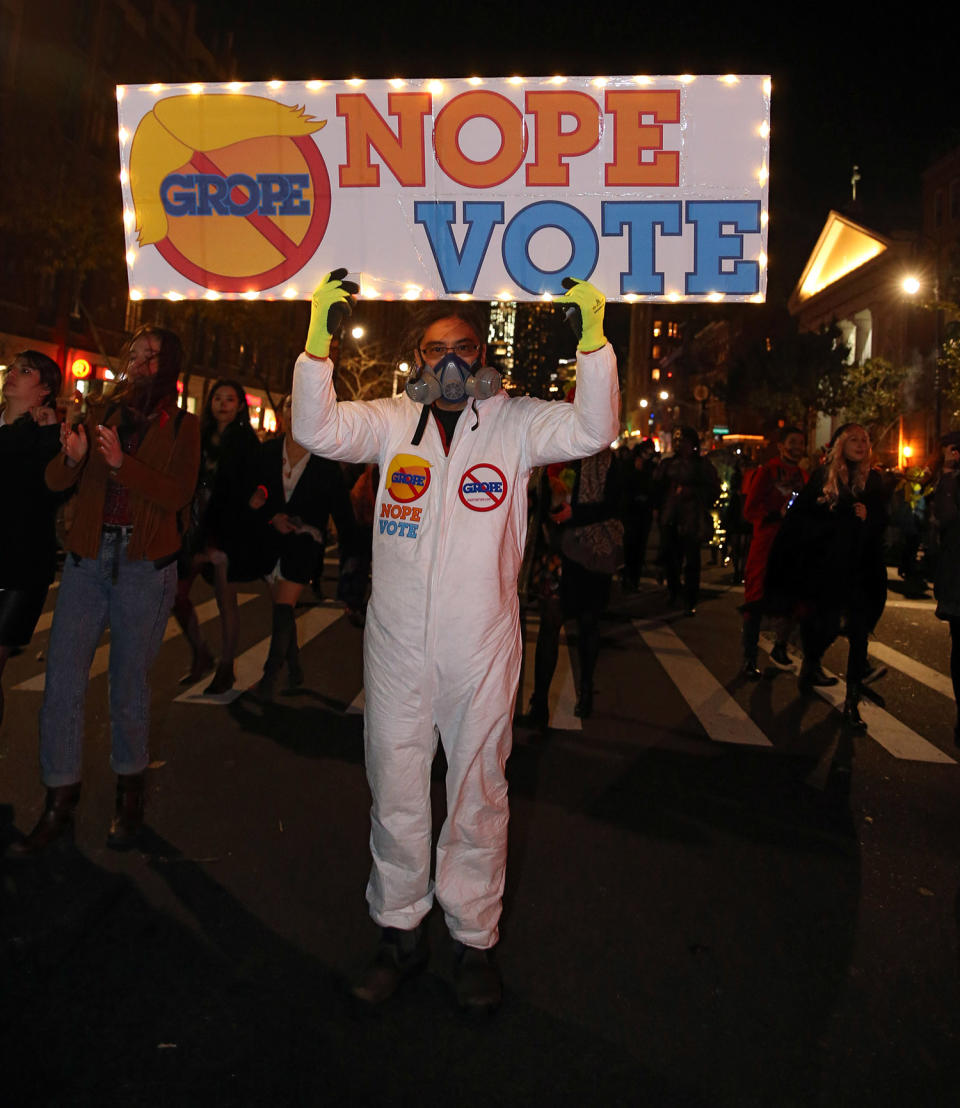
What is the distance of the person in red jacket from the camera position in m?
8.39

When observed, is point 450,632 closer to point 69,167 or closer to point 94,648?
point 94,648

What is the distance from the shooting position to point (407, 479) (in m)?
3.18

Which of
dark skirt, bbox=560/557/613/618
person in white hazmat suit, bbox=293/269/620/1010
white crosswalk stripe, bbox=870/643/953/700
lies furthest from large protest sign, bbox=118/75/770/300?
white crosswalk stripe, bbox=870/643/953/700

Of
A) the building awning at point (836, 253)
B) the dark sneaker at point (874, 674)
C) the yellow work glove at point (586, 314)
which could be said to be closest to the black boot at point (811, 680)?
the dark sneaker at point (874, 674)

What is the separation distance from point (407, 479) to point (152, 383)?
5.51ft

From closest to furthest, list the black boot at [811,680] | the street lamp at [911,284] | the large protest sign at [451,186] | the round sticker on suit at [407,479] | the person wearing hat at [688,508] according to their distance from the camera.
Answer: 1. the round sticker on suit at [407,479]
2. the large protest sign at [451,186]
3. the black boot at [811,680]
4. the person wearing hat at [688,508]
5. the street lamp at [911,284]

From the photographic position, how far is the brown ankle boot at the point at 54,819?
4.00m

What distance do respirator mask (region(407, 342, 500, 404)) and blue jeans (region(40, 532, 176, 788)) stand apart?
5.52 ft

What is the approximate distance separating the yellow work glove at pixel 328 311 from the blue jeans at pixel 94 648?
1.55 m

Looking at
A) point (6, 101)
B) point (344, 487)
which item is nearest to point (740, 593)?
point (344, 487)

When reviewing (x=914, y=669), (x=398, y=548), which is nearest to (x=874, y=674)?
(x=914, y=669)

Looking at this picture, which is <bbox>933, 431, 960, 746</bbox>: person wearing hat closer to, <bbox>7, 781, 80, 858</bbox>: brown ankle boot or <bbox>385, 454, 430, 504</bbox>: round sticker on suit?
<bbox>385, 454, 430, 504</bbox>: round sticker on suit

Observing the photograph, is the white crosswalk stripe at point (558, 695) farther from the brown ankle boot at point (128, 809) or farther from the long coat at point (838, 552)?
the long coat at point (838, 552)

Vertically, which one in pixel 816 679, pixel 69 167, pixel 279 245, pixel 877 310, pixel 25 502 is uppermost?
pixel 877 310
